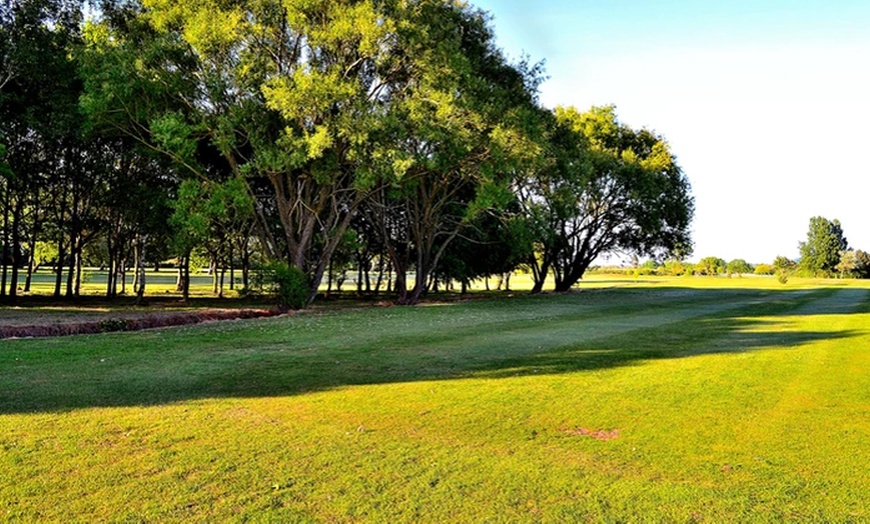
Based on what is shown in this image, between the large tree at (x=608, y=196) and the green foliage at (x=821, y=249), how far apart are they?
75.6m

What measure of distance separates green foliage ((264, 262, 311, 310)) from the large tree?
1614cm

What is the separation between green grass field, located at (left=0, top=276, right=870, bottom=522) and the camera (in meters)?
4.48

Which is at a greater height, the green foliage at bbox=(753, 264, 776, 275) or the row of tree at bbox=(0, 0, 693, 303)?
the row of tree at bbox=(0, 0, 693, 303)

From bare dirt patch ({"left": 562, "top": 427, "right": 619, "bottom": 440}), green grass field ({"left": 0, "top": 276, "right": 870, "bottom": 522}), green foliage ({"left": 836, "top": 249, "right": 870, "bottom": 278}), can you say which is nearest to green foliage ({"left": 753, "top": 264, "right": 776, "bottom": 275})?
green foliage ({"left": 836, "top": 249, "right": 870, "bottom": 278})

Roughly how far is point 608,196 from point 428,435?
4339 cm

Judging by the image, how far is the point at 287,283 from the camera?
82.3 ft

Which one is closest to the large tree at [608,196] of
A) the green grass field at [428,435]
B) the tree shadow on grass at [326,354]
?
the tree shadow on grass at [326,354]

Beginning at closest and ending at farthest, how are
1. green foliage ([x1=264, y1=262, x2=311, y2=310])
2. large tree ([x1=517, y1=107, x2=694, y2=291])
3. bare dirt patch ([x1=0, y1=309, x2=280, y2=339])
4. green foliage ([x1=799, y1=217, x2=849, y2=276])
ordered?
bare dirt patch ([x1=0, y1=309, x2=280, y2=339]) → green foliage ([x1=264, y1=262, x2=311, y2=310]) → large tree ([x1=517, y1=107, x2=694, y2=291]) → green foliage ([x1=799, y1=217, x2=849, y2=276])

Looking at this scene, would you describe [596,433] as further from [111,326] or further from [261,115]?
[261,115]

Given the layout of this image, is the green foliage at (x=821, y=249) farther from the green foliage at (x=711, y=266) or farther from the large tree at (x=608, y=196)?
the large tree at (x=608, y=196)

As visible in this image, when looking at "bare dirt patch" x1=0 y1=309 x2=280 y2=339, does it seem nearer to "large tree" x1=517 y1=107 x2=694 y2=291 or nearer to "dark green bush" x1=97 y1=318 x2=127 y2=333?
"dark green bush" x1=97 y1=318 x2=127 y2=333

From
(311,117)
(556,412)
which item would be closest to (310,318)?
(311,117)

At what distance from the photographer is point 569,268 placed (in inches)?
2002

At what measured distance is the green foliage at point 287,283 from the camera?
82.0 ft
